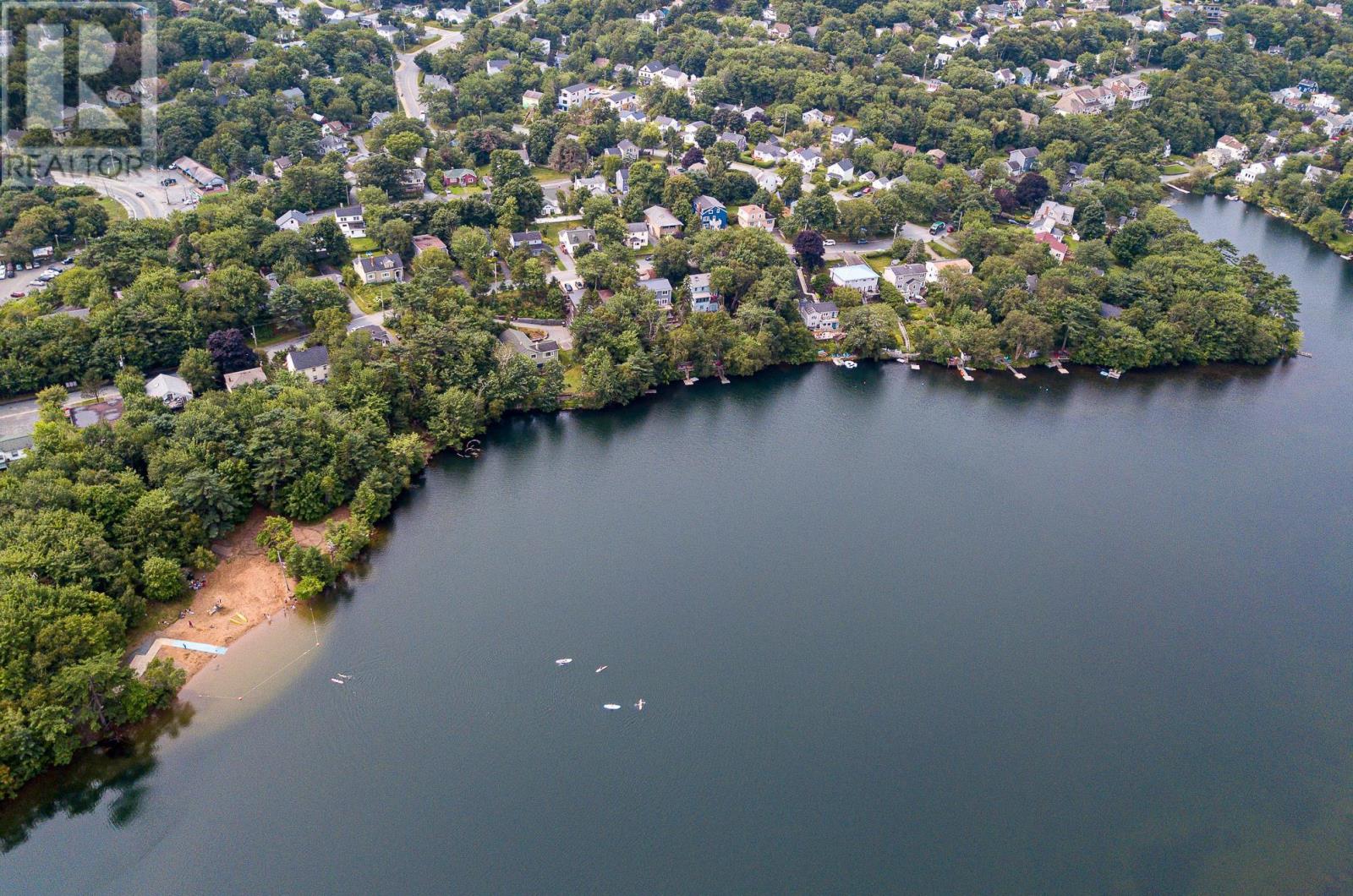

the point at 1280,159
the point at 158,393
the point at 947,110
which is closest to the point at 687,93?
the point at 947,110

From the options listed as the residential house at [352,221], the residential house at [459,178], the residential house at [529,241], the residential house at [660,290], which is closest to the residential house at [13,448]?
the residential house at [352,221]

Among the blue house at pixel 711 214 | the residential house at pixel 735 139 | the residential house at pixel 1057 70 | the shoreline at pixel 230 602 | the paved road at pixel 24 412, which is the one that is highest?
the residential house at pixel 1057 70

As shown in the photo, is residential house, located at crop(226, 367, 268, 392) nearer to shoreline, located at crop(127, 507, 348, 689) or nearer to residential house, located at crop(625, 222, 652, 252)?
shoreline, located at crop(127, 507, 348, 689)

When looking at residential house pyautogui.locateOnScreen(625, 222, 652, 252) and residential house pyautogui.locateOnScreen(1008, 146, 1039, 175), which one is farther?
residential house pyautogui.locateOnScreen(1008, 146, 1039, 175)

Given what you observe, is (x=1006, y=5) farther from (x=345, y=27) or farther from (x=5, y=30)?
(x=5, y=30)

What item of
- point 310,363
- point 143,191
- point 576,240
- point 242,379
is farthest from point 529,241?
point 143,191

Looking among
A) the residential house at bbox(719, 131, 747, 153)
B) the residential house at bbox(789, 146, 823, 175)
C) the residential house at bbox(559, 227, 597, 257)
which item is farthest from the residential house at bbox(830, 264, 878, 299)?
the residential house at bbox(719, 131, 747, 153)

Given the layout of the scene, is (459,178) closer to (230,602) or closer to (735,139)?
(735,139)

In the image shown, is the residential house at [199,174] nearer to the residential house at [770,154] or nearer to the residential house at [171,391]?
the residential house at [171,391]
